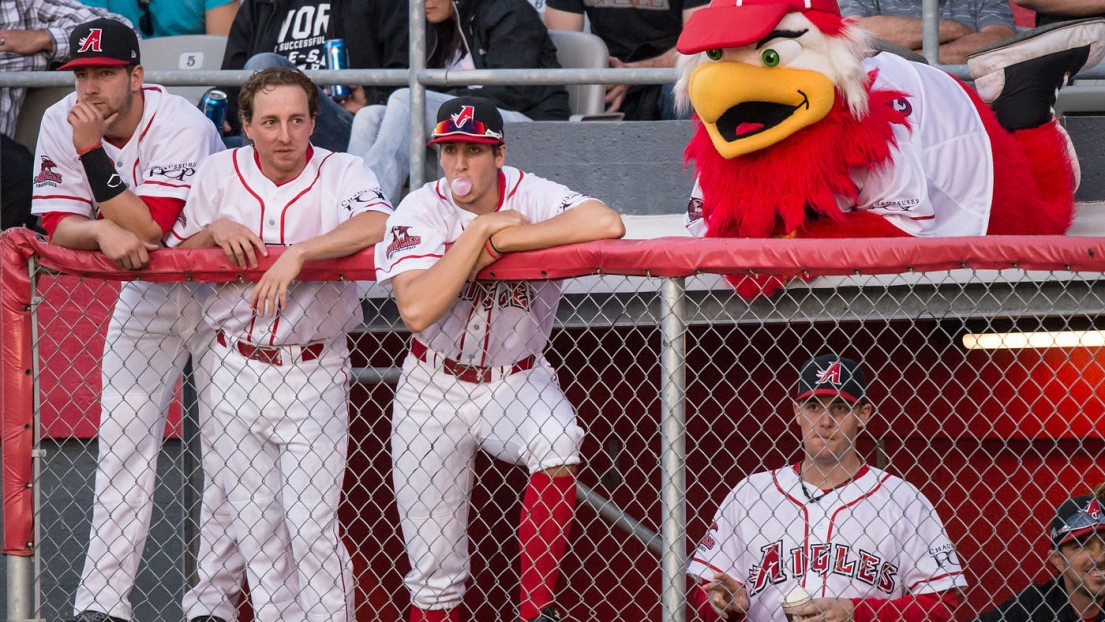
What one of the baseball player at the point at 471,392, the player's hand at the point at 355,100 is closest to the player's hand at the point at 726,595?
the baseball player at the point at 471,392

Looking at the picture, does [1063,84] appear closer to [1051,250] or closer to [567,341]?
[1051,250]

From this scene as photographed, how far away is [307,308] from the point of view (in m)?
3.60

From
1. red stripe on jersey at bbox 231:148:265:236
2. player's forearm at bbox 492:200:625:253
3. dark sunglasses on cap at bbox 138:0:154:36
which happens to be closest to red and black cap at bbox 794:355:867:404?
player's forearm at bbox 492:200:625:253

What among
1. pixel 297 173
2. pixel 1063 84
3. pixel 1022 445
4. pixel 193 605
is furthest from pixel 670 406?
pixel 1022 445

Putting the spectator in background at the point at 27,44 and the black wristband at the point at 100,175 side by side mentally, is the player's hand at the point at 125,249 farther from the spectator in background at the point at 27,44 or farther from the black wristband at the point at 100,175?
the spectator in background at the point at 27,44

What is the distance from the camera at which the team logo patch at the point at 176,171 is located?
3.84m

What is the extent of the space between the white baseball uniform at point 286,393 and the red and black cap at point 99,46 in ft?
1.29

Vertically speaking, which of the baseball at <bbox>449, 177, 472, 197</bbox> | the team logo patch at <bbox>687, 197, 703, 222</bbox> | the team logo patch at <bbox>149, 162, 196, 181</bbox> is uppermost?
the team logo patch at <bbox>149, 162, 196, 181</bbox>

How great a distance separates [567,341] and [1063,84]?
186cm

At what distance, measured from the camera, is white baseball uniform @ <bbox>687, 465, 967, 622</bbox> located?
3.79 metres

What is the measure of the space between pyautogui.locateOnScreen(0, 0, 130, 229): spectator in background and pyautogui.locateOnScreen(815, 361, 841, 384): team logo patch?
295cm

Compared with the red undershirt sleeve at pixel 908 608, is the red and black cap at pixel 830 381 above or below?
above

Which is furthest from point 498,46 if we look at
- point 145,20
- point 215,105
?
point 145,20

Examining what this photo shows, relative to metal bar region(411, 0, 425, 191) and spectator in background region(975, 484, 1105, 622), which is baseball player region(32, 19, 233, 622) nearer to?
metal bar region(411, 0, 425, 191)
